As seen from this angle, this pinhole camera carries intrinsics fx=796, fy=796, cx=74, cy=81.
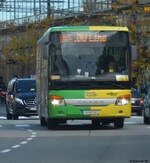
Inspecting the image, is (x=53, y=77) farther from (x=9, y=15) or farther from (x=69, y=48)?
(x=9, y=15)

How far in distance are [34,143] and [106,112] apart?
6.37 m

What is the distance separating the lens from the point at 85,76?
24.0 meters

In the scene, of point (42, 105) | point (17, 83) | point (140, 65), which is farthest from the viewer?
point (140, 65)

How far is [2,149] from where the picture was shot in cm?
1617

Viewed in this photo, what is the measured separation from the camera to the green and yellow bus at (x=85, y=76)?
78.7 feet

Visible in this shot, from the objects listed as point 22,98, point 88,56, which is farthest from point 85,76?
point 22,98

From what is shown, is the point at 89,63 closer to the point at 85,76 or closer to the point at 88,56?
the point at 88,56

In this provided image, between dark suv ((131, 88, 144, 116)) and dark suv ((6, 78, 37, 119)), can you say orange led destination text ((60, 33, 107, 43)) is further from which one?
dark suv ((131, 88, 144, 116))

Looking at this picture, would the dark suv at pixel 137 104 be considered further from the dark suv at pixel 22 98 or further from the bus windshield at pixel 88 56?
the bus windshield at pixel 88 56

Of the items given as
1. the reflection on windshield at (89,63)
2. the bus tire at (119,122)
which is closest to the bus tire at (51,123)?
the reflection on windshield at (89,63)

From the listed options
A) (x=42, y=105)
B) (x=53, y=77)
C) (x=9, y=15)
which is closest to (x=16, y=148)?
(x=53, y=77)

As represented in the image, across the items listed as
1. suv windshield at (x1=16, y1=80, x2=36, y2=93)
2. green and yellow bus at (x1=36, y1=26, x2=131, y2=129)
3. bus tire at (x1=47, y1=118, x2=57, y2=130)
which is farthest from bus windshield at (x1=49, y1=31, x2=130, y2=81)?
suv windshield at (x1=16, y1=80, x2=36, y2=93)

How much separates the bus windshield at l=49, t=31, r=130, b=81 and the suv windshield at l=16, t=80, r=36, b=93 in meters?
13.6

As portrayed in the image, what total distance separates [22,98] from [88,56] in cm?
1342
